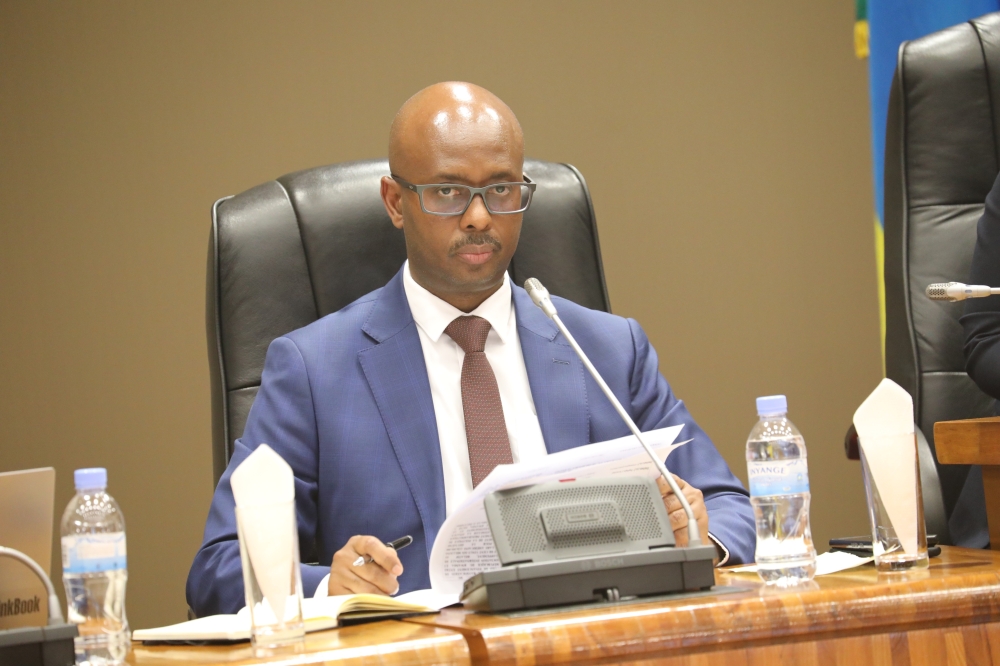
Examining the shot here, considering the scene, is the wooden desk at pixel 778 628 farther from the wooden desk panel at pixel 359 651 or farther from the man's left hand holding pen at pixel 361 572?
the man's left hand holding pen at pixel 361 572

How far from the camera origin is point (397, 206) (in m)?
1.94

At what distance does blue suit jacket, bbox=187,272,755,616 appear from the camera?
168 cm

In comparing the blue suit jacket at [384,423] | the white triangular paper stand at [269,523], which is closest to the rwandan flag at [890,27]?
the blue suit jacket at [384,423]

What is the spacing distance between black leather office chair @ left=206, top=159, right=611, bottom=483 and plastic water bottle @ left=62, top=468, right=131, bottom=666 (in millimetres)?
794

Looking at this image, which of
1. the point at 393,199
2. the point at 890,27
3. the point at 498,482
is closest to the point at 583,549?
the point at 498,482

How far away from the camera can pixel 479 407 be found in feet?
5.72

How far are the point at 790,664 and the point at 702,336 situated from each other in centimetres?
237

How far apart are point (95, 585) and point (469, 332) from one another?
87 centimetres

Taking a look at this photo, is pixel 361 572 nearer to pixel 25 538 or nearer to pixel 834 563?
pixel 25 538

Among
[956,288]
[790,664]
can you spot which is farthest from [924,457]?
[790,664]

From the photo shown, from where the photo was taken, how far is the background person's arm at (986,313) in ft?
6.01

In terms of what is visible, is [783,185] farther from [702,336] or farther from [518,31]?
[518,31]

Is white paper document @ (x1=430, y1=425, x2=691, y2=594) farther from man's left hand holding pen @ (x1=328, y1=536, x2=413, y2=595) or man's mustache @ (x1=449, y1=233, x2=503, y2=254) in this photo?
man's mustache @ (x1=449, y1=233, x2=503, y2=254)

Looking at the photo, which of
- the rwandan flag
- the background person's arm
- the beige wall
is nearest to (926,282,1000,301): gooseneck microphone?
the background person's arm
